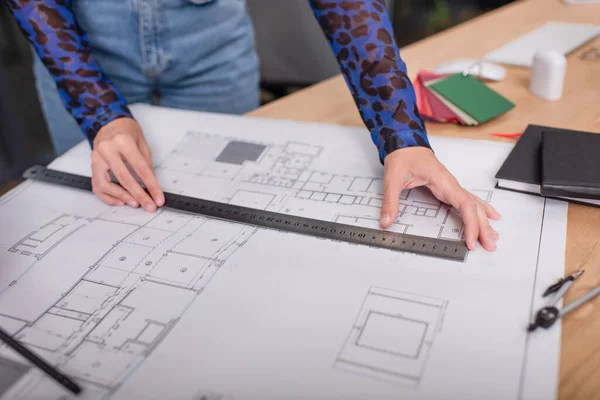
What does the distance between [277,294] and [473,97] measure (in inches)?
22.7

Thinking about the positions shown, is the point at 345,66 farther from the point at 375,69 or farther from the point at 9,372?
the point at 9,372

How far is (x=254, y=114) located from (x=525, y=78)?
0.55 m

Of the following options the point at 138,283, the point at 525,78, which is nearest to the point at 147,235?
the point at 138,283

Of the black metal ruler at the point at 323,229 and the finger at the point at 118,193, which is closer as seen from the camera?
the black metal ruler at the point at 323,229

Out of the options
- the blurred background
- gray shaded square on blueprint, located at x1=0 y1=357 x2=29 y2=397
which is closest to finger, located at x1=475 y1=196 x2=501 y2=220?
gray shaded square on blueprint, located at x1=0 y1=357 x2=29 y2=397

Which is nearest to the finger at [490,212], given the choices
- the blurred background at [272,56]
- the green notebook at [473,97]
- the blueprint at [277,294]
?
the blueprint at [277,294]

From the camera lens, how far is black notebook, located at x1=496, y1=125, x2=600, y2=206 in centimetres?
71

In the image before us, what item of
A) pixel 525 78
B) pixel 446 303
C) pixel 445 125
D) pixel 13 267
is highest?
pixel 525 78

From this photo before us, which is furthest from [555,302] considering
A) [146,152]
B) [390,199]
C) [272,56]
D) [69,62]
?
[272,56]

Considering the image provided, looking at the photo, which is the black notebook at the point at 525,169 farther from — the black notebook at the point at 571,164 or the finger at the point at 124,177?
the finger at the point at 124,177

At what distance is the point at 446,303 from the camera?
555 millimetres

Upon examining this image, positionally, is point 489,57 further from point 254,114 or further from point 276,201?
point 276,201

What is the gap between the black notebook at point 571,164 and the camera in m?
0.67

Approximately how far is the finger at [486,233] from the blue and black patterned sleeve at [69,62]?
0.58 meters
